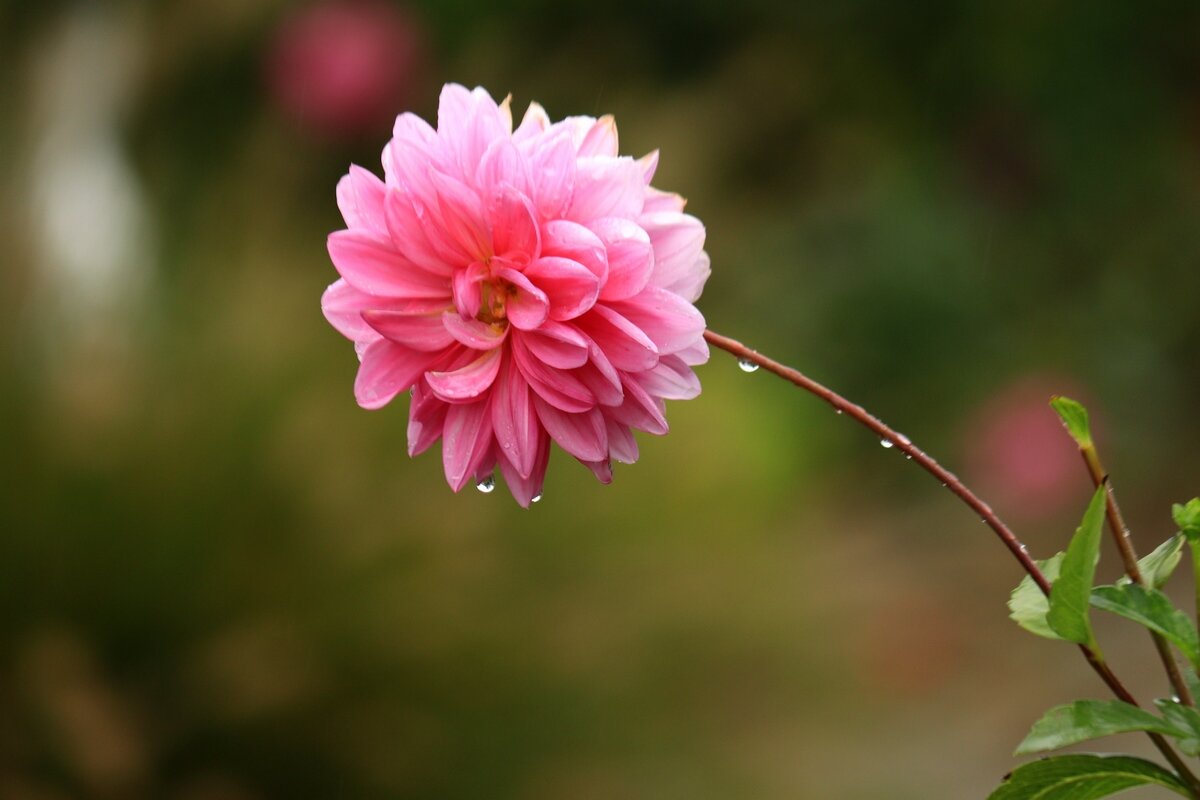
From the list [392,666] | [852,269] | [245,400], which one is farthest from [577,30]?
[392,666]

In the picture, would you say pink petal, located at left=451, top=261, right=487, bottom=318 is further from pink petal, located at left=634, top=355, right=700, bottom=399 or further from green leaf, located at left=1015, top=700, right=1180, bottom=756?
green leaf, located at left=1015, top=700, right=1180, bottom=756

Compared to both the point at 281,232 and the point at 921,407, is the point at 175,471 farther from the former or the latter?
the point at 921,407

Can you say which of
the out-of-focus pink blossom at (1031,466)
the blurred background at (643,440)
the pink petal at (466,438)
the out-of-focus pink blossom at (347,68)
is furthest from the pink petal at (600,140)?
the out-of-focus pink blossom at (347,68)

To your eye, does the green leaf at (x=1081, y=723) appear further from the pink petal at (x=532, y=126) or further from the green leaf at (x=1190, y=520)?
the pink petal at (x=532, y=126)


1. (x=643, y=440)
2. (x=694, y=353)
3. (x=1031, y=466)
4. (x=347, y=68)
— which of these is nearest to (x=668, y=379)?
(x=694, y=353)

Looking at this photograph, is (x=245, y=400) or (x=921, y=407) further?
(x=921, y=407)
